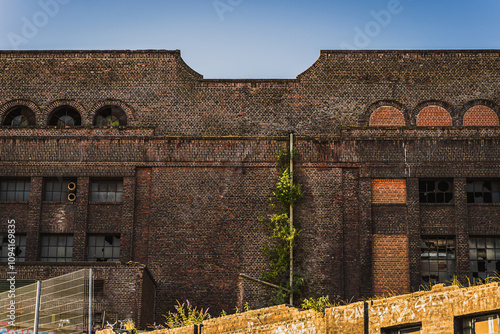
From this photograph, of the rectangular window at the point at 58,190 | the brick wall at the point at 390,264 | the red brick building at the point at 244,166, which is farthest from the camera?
the rectangular window at the point at 58,190

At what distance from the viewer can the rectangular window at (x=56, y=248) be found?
3125cm

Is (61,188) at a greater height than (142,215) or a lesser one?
greater

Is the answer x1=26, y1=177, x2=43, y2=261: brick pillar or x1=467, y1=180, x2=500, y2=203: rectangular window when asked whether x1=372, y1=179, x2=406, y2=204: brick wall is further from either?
x1=26, y1=177, x2=43, y2=261: brick pillar

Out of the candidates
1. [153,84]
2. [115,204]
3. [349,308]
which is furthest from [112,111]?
[349,308]

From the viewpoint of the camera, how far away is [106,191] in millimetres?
31812

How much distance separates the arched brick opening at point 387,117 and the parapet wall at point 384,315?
45.5 ft

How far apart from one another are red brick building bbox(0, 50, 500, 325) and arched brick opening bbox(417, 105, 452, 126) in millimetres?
79

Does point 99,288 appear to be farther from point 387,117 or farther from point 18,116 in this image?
point 387,117

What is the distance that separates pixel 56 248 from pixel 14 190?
9.25ft

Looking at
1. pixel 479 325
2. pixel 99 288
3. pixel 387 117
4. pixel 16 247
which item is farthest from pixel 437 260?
pixel 16 247

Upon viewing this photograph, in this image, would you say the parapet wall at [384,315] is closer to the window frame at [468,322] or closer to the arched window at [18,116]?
the window frame at [468,322]

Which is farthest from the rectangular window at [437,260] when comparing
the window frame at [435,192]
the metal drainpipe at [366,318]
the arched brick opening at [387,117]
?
the metal drainpipe at [366,318]

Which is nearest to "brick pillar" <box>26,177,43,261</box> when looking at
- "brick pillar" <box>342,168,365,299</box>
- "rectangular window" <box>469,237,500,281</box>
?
"brick pillar" <box>342,168,365,299</box>

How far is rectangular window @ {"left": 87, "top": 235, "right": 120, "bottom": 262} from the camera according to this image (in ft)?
102
